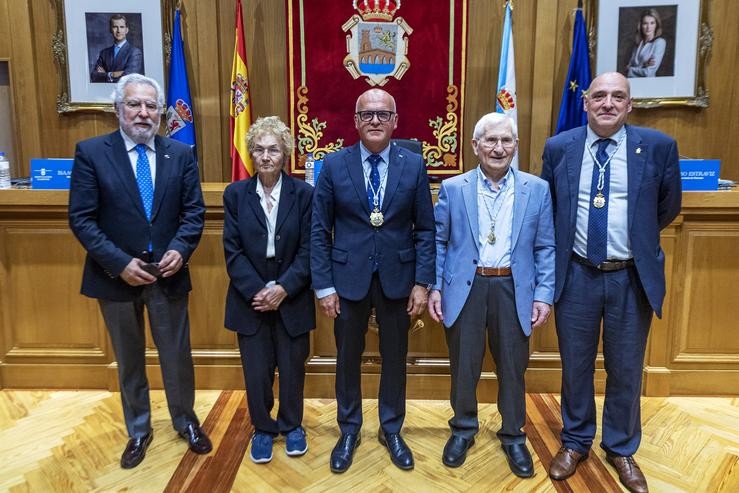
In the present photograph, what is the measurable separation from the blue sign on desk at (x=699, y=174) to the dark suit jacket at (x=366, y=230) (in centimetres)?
164

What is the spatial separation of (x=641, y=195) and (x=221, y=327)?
2.32 m

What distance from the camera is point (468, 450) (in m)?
2.80

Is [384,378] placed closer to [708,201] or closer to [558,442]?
[558,442]

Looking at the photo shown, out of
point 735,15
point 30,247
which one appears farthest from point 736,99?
point 30,247

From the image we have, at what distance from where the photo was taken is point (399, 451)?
2.65m

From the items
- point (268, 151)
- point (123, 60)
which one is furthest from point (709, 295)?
point (123, 60)

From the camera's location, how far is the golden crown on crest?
385 centimetres

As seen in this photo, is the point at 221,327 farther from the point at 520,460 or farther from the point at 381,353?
the point at 520,460

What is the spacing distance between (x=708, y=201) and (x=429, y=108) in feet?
5.79

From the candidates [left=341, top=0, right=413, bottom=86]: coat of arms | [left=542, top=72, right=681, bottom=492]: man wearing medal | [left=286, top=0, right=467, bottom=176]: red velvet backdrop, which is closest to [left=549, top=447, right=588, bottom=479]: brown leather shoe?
[left=542, top=72, right=681, bottom=492]: man wearing medal

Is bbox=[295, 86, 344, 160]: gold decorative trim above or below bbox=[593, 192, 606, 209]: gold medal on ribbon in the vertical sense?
above

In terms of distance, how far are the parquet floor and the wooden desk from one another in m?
0.12

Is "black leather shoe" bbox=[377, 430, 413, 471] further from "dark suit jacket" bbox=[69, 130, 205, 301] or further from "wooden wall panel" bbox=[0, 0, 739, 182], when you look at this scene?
"wooden wall panel" bbox=[0, 0, 739, 182]

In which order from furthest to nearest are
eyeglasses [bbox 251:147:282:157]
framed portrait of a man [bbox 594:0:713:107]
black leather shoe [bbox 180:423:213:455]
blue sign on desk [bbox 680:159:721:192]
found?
framed portrait of a man [bbox 594:0:713:107], blue sign on desk [bbox 680:159:721:192], black leather shoe [bbox 180:423:213:455], eyeglasses [bbox 251:147:282:157]
